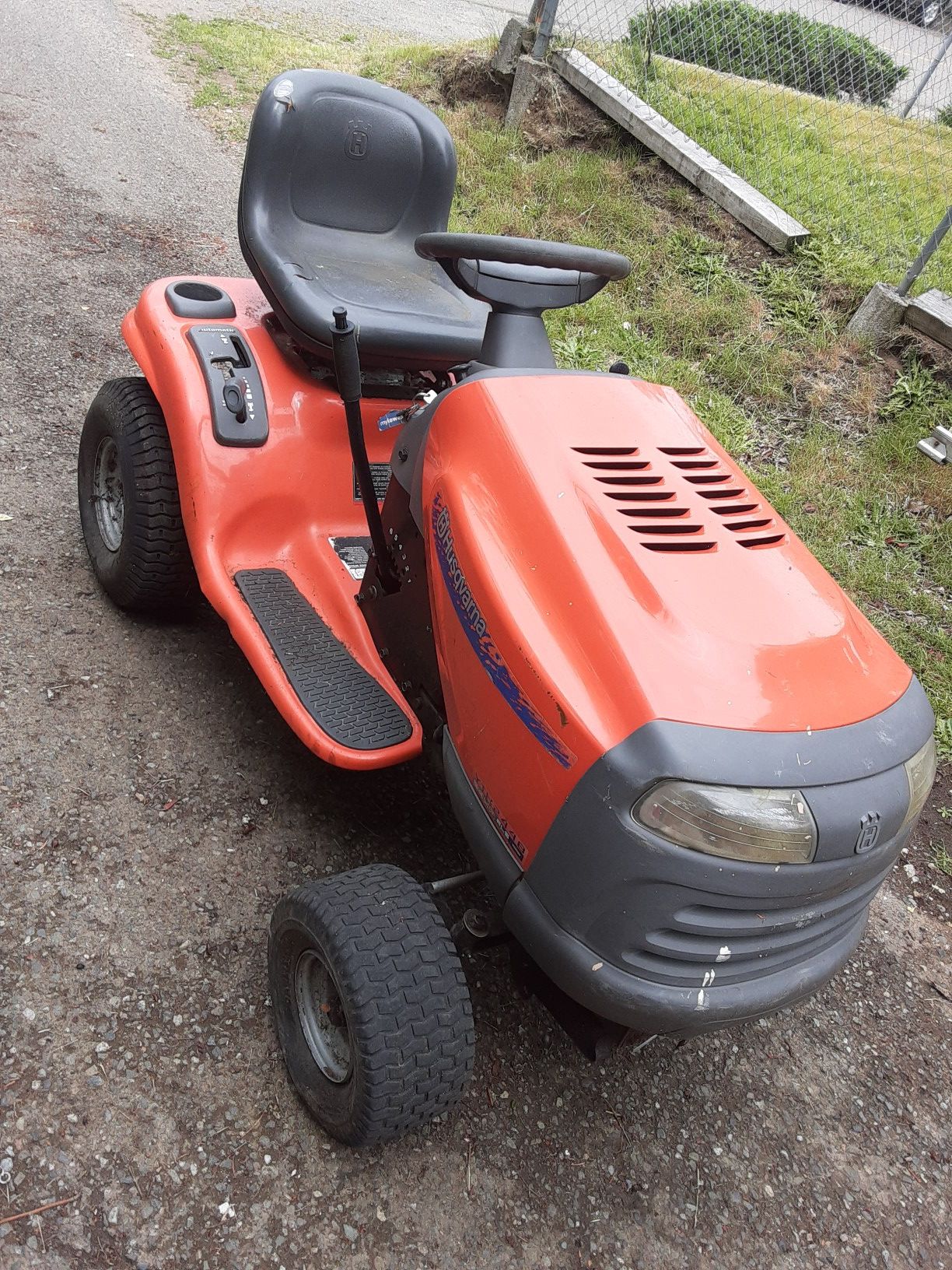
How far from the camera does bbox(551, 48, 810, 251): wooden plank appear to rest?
5.27 m

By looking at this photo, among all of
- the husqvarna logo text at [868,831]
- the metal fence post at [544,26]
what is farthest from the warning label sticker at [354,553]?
the metal fence post at [544,26]

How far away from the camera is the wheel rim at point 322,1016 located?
183cm

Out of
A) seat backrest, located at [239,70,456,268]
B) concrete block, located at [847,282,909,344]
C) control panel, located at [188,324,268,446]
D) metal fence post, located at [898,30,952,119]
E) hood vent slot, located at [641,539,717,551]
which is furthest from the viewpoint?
metal fence post, located at [898,30,952,119]

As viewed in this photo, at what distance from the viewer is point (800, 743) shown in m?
1.48

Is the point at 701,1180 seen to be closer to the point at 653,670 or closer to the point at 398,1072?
the point at 398,1072

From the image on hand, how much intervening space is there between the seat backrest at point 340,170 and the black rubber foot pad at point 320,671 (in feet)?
2.81

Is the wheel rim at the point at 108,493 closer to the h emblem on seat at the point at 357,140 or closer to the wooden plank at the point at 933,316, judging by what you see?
the h emblem on seat at the point at 357,140

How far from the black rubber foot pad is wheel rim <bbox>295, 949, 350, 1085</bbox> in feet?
1.46

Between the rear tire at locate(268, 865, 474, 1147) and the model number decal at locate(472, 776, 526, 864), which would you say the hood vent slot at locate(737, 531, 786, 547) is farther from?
the rear tire at locate(268, 865, 474, 1147)

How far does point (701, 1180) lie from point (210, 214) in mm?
5342

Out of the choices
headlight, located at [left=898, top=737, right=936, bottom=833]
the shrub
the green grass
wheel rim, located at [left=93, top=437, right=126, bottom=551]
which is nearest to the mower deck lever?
wheel rim, located at [left=93, top=437, right=126, bottom=551]

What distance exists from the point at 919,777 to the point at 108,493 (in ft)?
7.54

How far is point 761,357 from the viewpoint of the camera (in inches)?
186

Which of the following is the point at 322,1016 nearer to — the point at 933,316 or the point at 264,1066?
the point at 264,1066
